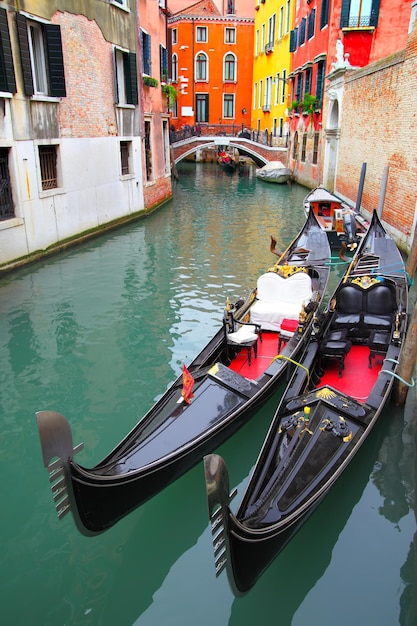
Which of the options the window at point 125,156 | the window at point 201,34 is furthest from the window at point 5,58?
the window at point 201,34

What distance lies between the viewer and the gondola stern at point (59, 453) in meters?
2.51

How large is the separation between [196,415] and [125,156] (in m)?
9.89

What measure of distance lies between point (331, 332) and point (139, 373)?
1.98m

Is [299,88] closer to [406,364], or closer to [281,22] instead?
[281,22]

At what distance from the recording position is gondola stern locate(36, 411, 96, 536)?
251 centimetres

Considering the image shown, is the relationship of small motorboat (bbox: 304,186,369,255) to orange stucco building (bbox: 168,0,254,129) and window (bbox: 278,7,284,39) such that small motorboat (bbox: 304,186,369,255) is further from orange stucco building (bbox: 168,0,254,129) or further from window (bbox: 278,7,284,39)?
orange stucco building (bbox: 168,0,254,129)

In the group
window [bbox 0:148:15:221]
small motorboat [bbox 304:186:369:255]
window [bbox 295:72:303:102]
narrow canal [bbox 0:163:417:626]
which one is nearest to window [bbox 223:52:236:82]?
window [bbox 295:72:303:102]

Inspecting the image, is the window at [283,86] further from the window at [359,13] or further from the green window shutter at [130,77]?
the green window shutter at [130,77]

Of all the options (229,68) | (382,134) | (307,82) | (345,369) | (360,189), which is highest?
(229,68)

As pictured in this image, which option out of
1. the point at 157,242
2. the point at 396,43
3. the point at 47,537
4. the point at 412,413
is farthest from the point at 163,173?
the point at 47,537

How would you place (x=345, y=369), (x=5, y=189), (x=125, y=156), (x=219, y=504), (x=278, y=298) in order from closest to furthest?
(x=219, y=504), (x=345, y=369), (x=278, y=298), (x=5, y=189), (x=125, y=156)

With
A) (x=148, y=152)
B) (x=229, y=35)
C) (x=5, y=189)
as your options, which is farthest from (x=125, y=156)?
(x=229, y=35)

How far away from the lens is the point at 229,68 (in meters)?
27.9

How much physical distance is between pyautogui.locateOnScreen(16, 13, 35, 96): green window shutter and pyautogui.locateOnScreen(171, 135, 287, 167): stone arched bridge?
14.8 m
